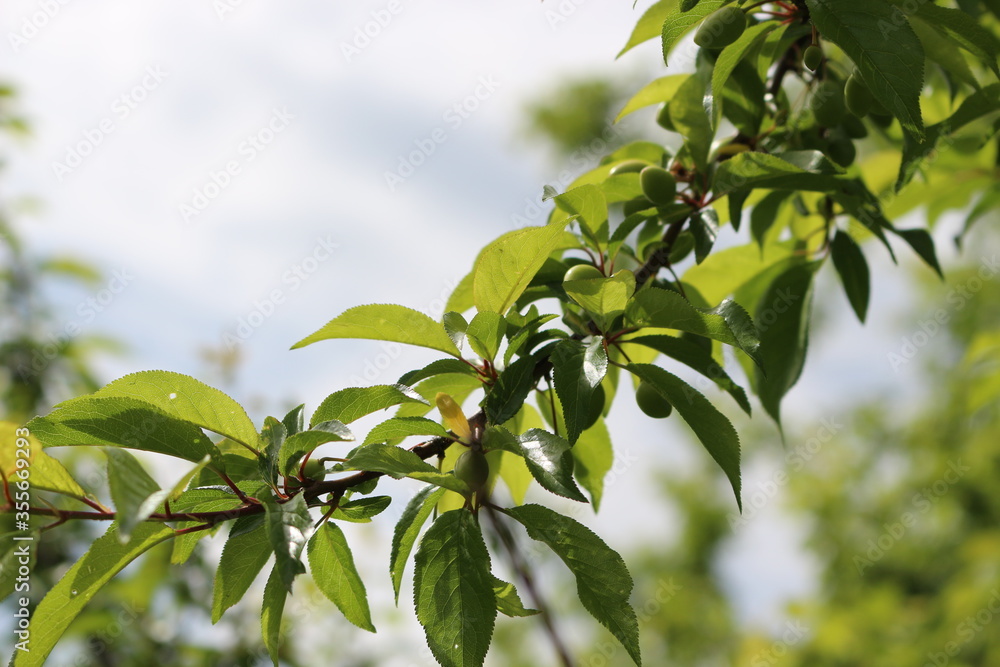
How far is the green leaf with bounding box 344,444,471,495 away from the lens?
1.64ft

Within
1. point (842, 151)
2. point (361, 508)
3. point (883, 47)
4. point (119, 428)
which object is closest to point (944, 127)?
point (842, 151)

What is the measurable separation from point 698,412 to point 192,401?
1.33 ft

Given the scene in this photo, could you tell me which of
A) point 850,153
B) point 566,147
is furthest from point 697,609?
point 850,153

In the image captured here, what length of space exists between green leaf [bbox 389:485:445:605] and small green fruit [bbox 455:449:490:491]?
36mm

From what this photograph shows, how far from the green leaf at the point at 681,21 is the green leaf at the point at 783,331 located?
0.45m

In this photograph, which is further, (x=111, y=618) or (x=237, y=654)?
(x=237, y=654)

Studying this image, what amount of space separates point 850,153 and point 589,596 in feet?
2.04

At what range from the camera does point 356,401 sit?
0.59 m

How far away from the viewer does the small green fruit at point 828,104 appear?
2.75 ft

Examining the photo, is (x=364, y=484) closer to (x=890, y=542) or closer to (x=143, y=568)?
(x=143, y=568)

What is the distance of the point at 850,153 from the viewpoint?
0.89 m

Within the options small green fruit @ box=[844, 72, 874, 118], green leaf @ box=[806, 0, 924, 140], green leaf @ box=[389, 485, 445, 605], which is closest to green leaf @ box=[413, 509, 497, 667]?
green leaf @ box=[389, 485, 445, 605]

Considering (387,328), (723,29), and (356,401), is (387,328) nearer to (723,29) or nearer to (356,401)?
(356,401)

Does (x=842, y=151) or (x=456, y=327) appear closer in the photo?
(x=456, y=327)
